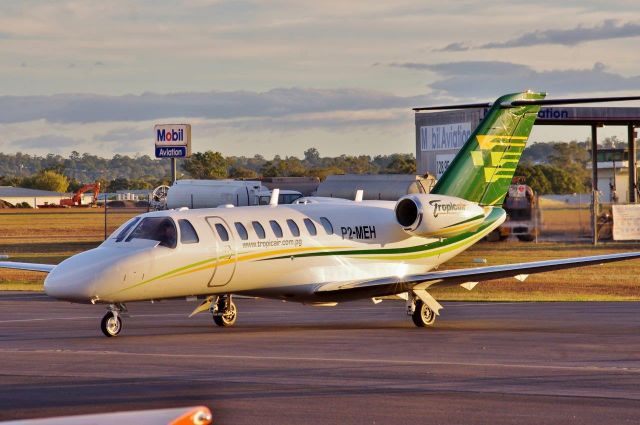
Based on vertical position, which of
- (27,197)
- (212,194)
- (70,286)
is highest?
(27,197)

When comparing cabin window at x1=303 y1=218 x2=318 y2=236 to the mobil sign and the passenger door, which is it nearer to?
the passenger door

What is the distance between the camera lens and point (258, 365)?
17.5 m

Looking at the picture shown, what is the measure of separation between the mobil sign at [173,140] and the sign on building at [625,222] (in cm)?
2419

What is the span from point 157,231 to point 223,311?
9.44 feet

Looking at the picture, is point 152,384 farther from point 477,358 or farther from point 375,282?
point 375,282

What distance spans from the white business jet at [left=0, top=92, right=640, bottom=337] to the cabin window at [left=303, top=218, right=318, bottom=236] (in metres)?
0.02

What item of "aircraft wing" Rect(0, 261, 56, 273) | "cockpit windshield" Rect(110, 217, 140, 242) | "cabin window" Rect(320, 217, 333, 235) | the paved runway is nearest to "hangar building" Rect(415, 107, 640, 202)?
the paved runway

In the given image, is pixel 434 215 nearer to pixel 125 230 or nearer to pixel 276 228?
pixel 276 228

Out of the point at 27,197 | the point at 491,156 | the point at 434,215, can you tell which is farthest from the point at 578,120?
the point at 27,197

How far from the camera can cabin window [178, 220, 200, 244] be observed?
71.8ft

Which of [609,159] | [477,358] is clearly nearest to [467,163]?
[477,358]

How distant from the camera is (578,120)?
59625mm

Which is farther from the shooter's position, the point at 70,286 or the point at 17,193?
the point at 17,193

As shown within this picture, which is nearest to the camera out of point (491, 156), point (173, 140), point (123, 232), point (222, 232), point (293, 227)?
point (123, 232)
